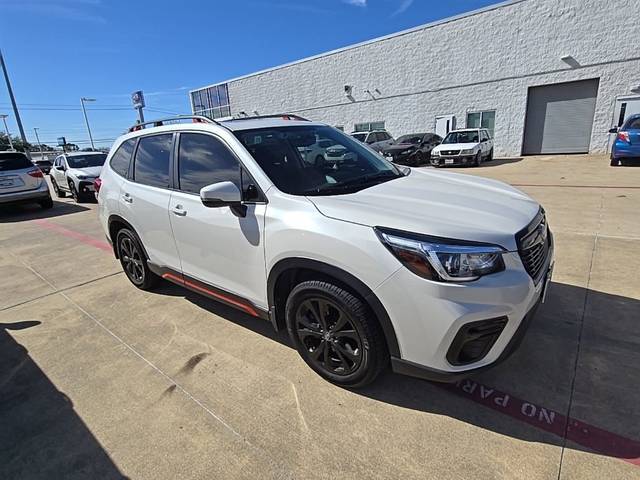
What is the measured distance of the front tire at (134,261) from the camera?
12.7ft

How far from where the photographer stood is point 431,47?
20.3 m

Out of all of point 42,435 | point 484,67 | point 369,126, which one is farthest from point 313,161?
point 369,126

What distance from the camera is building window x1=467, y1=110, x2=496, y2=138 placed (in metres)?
19.2

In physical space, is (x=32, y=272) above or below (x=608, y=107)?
below

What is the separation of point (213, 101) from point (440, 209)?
3866 centimetres

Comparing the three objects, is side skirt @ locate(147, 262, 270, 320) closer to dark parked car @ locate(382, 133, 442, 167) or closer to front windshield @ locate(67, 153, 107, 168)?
front windshield @ locate(67, 153, 107, 168)

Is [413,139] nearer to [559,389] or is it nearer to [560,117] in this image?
[560,117]

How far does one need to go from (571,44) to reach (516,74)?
2.36 metres

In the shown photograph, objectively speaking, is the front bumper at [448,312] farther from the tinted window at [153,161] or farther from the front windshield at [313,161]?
the tinted window at [153,161]

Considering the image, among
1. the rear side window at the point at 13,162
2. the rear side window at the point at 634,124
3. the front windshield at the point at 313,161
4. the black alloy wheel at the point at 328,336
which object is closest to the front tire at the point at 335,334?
the black alloy wheel at the point at 328,336

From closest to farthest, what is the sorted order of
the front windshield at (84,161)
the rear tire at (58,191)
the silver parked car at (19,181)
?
the silver parked car at (19,181)
the front windshield at (84,161)
the rear tire at (58,191)

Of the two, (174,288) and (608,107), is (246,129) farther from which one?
(608,107)

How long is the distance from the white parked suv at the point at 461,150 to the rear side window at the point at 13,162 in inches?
548

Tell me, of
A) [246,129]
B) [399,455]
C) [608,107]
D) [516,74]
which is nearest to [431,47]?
[516,74]
